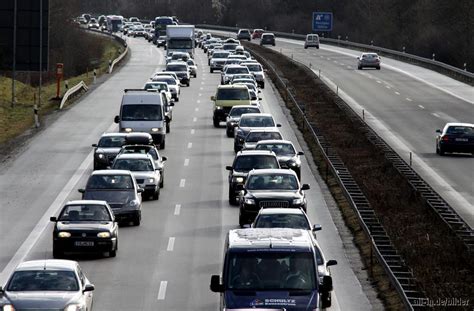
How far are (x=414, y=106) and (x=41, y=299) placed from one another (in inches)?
2241

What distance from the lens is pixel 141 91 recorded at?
54.7 meters

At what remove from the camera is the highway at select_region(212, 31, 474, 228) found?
46.4 meters

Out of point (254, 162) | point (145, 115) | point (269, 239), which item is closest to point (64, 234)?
point (269, 239)

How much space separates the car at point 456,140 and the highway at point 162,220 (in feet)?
23.0

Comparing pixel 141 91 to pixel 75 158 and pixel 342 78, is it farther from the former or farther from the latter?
pixel 342 78

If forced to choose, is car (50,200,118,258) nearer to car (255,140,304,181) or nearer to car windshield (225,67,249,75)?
car (255,140,304,181)

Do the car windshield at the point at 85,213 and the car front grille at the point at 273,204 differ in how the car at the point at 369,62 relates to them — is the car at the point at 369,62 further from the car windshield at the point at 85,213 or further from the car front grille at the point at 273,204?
the car windshield at the point at 85,213

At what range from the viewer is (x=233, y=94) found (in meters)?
65.0

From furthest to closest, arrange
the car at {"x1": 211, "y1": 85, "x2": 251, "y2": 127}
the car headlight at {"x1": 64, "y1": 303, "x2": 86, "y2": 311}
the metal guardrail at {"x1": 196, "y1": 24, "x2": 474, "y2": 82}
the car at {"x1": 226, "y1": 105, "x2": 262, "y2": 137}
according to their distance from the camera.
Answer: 1. the metal guardrail at {"x1": 196, "y1": 24, "x2": 474, "y2": 82}
2. the car at {"x1": 211, "y1": 85, "x2": 251, "y2": 127}
3. the car at {"x1": 226, "y1": 105, "x2": 262, "y2": 137}
4. the car headlight at {"x1": 64, "y1": 303, "x2": 86, "y2": 311}

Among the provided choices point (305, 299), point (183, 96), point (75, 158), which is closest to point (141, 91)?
point (75, 158)

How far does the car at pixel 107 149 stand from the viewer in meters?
46.0

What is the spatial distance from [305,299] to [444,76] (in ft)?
271

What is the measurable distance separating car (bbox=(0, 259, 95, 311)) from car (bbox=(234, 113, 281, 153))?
2907 centimetres

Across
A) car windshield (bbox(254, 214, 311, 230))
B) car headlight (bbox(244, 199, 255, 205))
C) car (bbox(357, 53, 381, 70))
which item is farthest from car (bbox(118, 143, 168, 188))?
car (bbox(357, 53, 381, 70))
